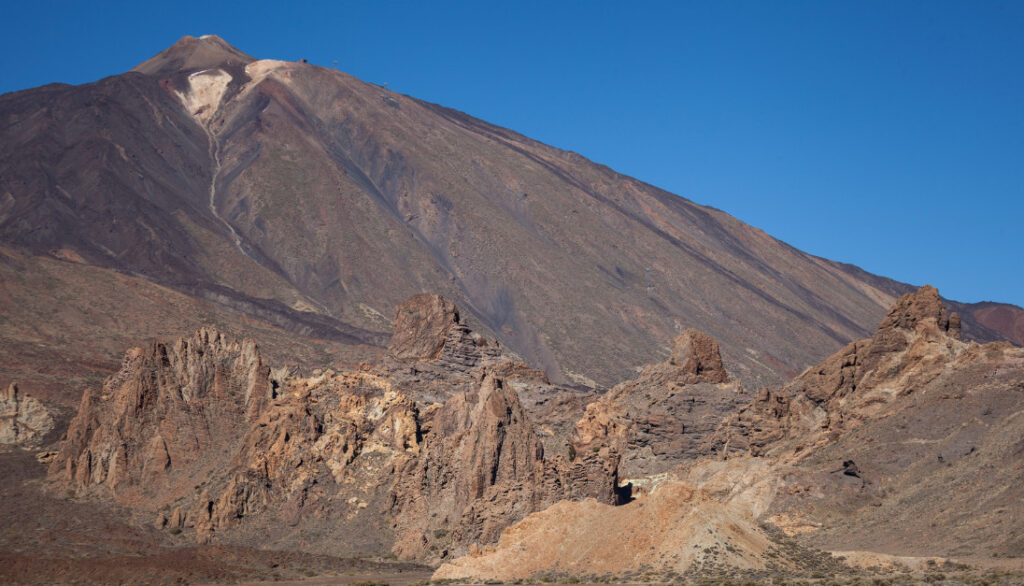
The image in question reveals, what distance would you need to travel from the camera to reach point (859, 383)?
279 ft

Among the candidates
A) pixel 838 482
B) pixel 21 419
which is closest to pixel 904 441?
pixel 838 482

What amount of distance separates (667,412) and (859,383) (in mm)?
15781

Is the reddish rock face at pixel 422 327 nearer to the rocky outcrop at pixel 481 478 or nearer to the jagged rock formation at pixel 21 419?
the rocky outcrop at pixel 481 478

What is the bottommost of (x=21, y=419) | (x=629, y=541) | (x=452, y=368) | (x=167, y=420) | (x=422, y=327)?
(x=629, y=541)

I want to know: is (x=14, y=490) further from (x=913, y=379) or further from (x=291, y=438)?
(x=913, y=379)

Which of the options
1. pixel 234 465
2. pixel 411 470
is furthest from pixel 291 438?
pixel 411 470

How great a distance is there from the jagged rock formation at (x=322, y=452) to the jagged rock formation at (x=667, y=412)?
923cm

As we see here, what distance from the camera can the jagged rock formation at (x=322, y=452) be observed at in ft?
233

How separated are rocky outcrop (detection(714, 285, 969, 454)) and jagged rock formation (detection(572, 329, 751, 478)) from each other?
4.00 metres

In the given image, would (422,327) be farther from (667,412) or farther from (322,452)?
(322,452)

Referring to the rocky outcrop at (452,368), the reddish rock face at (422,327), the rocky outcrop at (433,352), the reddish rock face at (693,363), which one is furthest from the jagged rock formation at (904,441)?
the reddish rock face at (422,327)

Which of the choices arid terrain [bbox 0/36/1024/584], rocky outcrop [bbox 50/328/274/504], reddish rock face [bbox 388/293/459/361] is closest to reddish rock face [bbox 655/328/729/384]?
arid terrain [bbox 0/36/1024/584]

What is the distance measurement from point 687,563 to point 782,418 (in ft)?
126

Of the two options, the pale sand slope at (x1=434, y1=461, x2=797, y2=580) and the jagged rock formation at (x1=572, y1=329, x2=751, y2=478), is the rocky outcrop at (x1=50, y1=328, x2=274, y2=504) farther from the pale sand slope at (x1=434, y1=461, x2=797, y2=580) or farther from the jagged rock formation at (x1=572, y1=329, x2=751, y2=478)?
the pale sand slope at (x1=434, y1=461, x2=797, y2=580)
